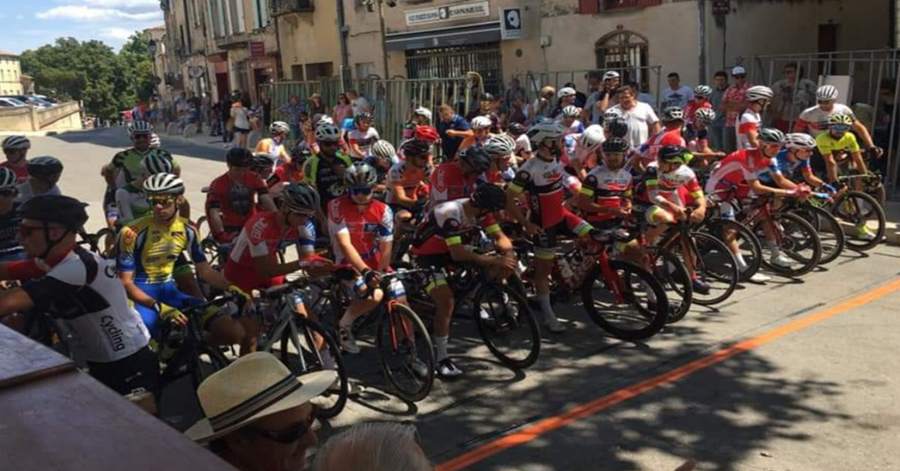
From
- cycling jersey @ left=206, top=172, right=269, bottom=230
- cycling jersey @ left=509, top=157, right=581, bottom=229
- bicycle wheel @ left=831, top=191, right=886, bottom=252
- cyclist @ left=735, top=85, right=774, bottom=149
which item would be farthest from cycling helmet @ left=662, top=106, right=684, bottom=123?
cycling jersey @ left=206, top=172, right=269, bottom=230

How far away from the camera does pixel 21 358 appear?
2.29 metres

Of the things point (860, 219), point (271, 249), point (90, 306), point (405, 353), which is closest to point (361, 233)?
point (271, 249)

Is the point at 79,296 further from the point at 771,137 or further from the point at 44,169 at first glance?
A: the point at 771,137

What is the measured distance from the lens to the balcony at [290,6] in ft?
92.9

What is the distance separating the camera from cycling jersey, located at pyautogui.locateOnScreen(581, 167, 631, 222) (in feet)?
25.0

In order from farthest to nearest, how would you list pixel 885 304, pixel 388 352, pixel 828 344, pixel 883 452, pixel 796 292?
1. pixel 796 292
2. pixel 885 304
3. pixel 828 344
4. pixel 388 352
5. pixel 883 452

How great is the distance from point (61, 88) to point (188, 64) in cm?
6182

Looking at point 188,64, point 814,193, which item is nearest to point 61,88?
point 188,64

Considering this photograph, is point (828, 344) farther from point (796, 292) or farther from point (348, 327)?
point (348, 327)

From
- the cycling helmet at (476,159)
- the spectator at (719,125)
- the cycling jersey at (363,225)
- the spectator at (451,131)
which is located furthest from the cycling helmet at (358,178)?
the spectator at (719,125)

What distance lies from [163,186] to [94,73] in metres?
95.1

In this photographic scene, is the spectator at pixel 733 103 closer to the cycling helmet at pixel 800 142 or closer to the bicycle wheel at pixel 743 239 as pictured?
the cycling helmet at pixel 800 142

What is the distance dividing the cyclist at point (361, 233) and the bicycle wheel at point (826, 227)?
4999mm

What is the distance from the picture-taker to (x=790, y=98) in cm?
1346
